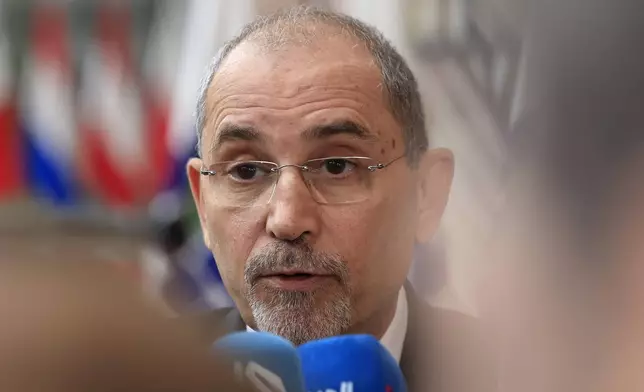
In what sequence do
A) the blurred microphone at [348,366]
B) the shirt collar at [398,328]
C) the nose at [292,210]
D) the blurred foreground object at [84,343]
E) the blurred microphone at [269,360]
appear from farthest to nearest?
the shirt collar at [398,328] → the nose at [292,210] → the blurred microphone at [348,366] → the blurred microphone at [269,360] → the blurred foreground object at [84,343]

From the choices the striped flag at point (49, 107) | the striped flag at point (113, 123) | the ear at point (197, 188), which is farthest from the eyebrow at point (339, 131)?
the striped flag at point (49, 107)

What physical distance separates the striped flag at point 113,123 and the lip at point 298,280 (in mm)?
314

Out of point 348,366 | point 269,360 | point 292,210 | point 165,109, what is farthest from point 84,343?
point 165,109

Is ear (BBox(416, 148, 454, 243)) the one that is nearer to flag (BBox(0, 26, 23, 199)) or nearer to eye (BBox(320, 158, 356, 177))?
eye (BBox(320, 158, 356, 177))

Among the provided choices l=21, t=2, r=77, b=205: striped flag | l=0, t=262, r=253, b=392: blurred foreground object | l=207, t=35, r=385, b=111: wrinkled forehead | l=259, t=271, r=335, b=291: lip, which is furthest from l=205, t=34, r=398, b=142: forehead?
l=0, t=262, r=253, b=392: blurred foreground object

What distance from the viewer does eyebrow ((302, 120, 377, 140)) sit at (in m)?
1.04

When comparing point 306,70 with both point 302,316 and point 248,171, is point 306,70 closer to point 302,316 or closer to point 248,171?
point 248,171

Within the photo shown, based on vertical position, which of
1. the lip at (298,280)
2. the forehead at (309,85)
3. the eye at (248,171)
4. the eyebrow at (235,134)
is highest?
the forehead at (309,85)

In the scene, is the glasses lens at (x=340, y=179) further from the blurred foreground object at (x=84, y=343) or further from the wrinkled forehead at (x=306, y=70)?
the blurred foreground object at (x=84, y=343)

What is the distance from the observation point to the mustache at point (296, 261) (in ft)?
3.39

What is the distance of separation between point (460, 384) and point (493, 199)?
0.98 feet

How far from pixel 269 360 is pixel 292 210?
1.23 ft

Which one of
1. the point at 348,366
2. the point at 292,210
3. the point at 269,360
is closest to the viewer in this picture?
the point at 269,360

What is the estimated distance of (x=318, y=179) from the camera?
3.45 ft
